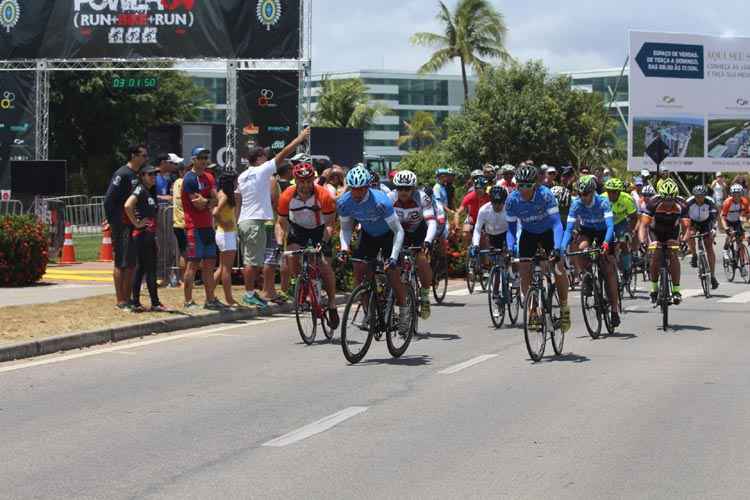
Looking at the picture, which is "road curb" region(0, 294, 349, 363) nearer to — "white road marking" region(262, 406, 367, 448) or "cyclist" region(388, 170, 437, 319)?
"cyclist" region(388, 170, 437, 319)

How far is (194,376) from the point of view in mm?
11609

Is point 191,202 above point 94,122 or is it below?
below

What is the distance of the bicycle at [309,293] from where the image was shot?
1364 cm

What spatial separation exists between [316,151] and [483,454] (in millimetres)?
41883

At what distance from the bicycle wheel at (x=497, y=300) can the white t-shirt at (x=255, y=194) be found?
121 inches

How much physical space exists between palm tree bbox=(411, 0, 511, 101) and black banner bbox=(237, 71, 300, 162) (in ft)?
131

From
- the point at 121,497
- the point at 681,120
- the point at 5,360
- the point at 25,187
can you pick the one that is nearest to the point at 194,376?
the point at 5,360

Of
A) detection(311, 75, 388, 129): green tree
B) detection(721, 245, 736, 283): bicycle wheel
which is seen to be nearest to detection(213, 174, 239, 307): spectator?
detection(721, 245, 736, 283): bicycle wheel

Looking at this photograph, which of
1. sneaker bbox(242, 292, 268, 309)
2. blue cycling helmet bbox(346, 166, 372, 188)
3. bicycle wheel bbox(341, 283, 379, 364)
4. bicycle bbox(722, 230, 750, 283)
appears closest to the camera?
bicycle wheel bbox(341, 283, 379, 364)

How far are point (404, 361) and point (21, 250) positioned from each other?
10.0 meters

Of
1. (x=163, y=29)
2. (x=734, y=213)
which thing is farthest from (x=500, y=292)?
(x=163, y=29)

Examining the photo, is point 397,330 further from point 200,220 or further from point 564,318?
point 200,220

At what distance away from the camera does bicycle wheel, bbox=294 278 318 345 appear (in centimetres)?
1367

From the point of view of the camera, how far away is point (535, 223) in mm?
13266
